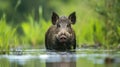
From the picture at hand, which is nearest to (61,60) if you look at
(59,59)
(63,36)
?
(59,59)

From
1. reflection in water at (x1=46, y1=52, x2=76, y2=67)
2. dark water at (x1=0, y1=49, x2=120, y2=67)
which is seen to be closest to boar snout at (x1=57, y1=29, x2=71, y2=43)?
dark water at (x1=0, y1=49, x2=120, y2=67)

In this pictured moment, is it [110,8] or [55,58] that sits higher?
[110,8]

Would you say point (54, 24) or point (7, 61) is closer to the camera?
point (7, 61)

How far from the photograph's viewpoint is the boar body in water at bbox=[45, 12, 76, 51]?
13688mm

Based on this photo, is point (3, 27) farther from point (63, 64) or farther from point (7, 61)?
Answer: point (63, 64)

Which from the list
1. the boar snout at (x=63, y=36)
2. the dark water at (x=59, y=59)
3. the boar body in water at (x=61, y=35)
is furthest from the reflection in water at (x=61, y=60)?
the boar body in water at (x=61, y=35)

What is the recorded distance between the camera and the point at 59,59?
11.3 metres

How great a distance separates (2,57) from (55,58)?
117 centimetres

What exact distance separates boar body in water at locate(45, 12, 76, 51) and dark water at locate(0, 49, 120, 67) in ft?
2.06

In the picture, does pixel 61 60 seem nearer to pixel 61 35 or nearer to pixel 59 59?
pixel 59 59

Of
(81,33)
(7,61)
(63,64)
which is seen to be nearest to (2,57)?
(7,61)

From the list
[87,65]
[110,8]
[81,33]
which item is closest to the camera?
[87,65]

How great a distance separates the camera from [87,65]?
10.2 meters

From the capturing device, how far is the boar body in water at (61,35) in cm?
1369
